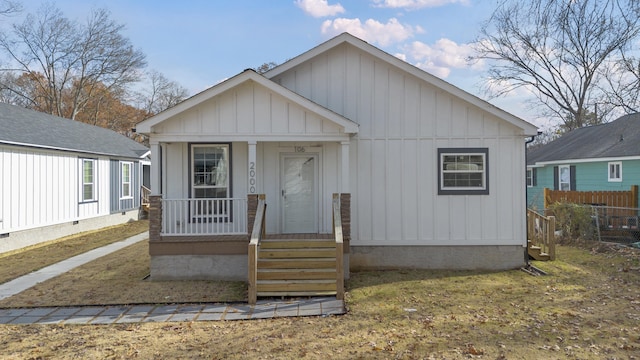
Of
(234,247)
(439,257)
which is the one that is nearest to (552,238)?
(439,257)

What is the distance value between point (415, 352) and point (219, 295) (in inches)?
165

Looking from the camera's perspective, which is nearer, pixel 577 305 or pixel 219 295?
pixel 577 305

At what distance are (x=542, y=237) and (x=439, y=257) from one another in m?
3.64

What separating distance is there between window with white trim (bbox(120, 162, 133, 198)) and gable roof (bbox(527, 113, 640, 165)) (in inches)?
840

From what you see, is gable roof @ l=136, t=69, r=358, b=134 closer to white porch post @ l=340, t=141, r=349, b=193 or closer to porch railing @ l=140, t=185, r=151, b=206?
white porch post @ l=340, t=141, r=349, b=193

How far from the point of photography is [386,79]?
409 inches

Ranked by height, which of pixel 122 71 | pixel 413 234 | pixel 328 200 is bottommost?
pixel 413 234

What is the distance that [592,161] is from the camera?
1906 centimetres

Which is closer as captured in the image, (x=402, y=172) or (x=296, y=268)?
(x=296, y=268)

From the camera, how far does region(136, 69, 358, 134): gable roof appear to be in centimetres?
902

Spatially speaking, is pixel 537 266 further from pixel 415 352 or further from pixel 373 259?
pixel 415 352

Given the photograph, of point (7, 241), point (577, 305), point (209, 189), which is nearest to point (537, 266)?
point (577, 305)

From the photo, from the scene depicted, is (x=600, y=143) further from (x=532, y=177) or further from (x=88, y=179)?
(x=88, y=179)

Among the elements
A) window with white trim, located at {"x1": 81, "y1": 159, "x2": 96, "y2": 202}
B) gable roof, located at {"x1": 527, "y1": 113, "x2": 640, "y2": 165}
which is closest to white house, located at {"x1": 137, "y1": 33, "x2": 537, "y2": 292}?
window with white trim, located at {"x1": 81, "y1": 159, "x2": 96, "y2": 202}
